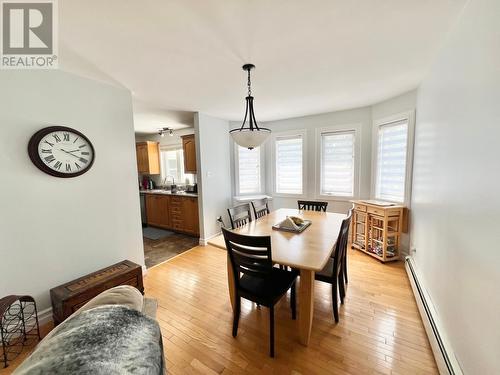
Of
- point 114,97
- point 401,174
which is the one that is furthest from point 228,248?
point 401,174

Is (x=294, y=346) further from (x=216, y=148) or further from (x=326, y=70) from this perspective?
(x=216, y=148)

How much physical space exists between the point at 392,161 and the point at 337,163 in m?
0.85

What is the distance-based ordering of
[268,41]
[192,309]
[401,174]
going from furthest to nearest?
1. [401,174]
2. [192,309]
3. [268,41]

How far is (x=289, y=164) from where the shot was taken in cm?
420

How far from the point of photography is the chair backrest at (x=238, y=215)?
235 cm

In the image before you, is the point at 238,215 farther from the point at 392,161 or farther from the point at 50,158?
the point at 392,161

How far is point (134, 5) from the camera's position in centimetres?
121

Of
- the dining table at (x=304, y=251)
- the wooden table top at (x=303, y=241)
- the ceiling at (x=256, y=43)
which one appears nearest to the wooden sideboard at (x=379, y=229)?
the wooden table top at (x=303, y=241)

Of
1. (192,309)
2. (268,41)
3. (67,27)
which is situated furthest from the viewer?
(192,309)

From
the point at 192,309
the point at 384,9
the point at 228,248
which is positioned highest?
the point at 384,9

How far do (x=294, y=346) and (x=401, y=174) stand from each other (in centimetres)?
268

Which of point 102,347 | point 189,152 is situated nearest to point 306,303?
point 102,347

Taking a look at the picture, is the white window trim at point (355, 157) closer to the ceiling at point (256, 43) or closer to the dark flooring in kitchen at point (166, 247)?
the ceiling at point (256, 43)

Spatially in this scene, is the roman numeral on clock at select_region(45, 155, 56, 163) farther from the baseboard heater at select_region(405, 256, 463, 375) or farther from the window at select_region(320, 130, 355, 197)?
the window at select_region(320, 130, 355, 197)
